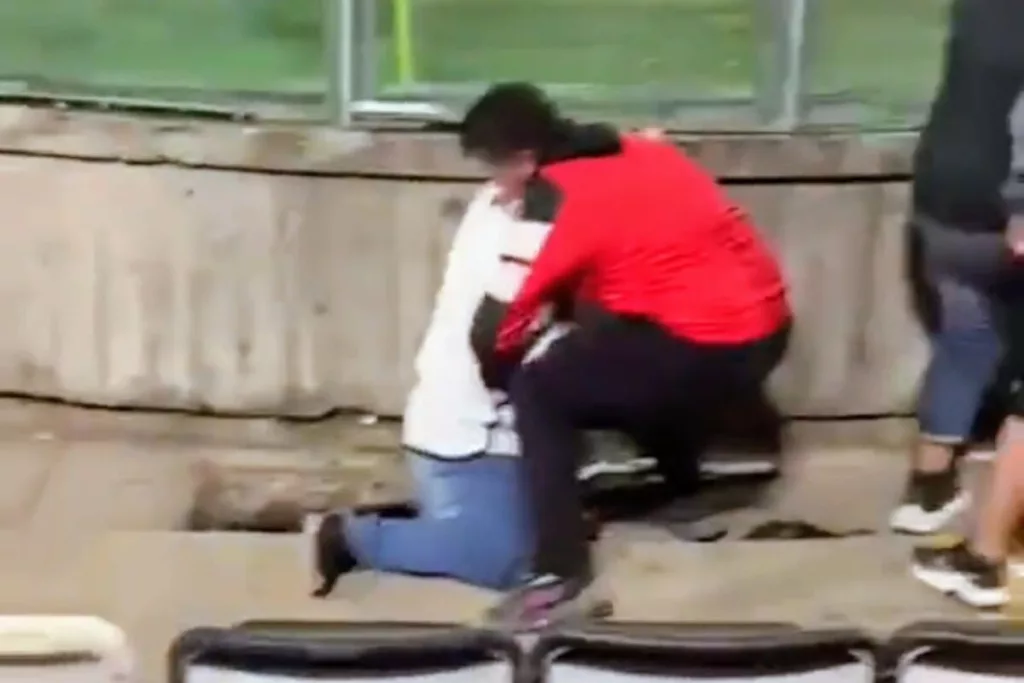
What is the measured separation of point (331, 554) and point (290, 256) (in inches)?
37.7

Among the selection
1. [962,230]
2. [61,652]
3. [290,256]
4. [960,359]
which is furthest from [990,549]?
[61,652]

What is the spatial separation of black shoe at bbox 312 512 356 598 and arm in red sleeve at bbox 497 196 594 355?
1.53 ft

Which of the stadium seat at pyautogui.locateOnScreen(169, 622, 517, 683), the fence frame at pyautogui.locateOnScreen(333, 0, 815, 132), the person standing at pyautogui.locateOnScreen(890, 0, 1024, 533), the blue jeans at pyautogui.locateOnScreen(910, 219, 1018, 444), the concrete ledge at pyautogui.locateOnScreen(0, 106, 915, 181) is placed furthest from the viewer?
the fence frame at pyautogui.locateOnScreen(333, 0, 815, 132)

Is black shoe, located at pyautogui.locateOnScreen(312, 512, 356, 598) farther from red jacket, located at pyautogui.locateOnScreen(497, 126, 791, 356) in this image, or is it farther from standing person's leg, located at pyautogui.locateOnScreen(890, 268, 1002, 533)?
standing person's leg, located at pyautogui.locateOnScreen(890, 268, 1002, 533)

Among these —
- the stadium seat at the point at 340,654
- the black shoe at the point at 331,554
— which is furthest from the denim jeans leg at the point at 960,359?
the stadium seat at the point at 340,654

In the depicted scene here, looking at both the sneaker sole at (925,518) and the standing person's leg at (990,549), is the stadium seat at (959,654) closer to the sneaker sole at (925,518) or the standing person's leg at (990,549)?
the standing person's leg at (990,549)

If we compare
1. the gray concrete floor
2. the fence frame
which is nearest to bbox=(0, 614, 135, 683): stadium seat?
the gray concrete floor

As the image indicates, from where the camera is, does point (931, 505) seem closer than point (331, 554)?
No

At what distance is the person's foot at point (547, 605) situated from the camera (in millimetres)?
3934

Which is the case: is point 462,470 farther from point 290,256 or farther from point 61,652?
point 61,652

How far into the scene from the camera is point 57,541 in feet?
14.2

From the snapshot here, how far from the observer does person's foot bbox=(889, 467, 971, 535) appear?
443 centimetres

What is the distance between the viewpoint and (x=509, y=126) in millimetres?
4066

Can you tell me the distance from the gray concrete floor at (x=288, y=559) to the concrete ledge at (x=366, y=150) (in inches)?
25.0
